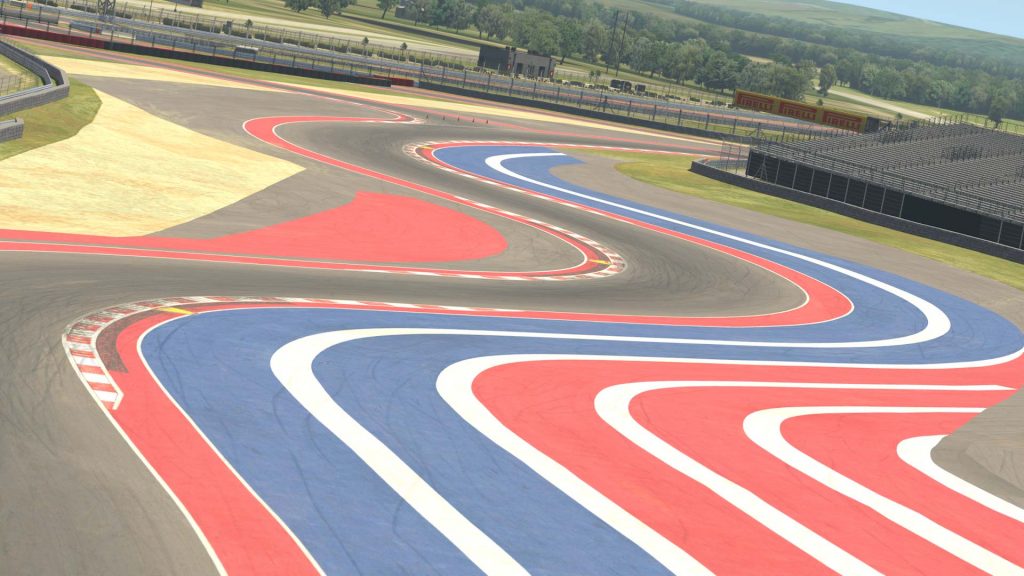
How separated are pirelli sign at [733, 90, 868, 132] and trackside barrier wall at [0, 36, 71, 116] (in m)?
53.2

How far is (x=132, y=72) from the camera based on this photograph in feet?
176

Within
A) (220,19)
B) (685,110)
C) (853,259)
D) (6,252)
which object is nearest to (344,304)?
(6,252)

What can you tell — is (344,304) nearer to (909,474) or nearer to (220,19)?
(909,474)

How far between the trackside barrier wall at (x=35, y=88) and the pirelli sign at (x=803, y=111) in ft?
175

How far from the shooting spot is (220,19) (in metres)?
125

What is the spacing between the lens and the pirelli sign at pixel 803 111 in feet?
263

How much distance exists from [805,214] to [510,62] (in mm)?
70936

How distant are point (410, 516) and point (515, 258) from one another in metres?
17.1

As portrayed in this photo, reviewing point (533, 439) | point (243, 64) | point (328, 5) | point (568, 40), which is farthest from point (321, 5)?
point (533, 439)

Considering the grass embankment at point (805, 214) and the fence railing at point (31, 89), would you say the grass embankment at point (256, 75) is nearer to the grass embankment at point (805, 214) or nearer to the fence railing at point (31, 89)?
the fence railing at point (31, 89)

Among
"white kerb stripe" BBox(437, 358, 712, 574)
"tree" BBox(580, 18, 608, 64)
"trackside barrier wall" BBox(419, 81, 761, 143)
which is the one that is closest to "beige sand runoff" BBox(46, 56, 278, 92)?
"trackside barrier wall" BBox(419, 81, 761, 143)

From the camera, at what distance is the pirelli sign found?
80125 millimetres

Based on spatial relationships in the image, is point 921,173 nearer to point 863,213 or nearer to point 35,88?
point 863,213

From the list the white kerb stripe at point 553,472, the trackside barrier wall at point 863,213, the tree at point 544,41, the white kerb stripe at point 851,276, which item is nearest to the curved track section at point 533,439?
the white kerb stripe at point 553,472
